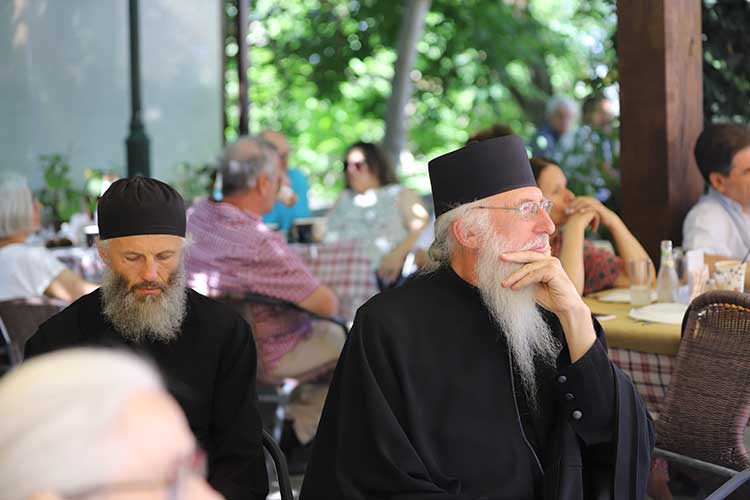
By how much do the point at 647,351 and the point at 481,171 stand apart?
4.10 ft

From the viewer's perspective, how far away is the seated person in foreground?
3.79 ft

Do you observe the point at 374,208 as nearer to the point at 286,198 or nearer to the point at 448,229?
the point at 286,198

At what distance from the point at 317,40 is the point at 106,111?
5427 mm

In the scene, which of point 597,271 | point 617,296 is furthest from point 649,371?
point 597,271

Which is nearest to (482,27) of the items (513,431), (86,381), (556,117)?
(556,117)

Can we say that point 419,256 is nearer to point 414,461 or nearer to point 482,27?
point 414,461

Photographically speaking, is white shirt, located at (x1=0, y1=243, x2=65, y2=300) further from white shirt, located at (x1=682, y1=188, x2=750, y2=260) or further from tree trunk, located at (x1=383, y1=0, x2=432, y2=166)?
tree trunk, located at (x1=383, y1=0, x2=432, y2=166)

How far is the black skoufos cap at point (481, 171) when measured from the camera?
2.99m

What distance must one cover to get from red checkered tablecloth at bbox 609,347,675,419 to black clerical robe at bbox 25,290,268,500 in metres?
1.55

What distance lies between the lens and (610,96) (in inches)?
315

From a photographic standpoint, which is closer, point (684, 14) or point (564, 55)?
point (684, 14)

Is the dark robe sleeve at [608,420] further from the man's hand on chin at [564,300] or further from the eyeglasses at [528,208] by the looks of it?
the eyeglasses at [528,208]

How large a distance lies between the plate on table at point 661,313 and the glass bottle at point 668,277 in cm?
11

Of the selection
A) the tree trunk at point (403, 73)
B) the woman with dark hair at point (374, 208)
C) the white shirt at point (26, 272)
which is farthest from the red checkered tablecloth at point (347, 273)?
the tree trunk at point (403, 73)
